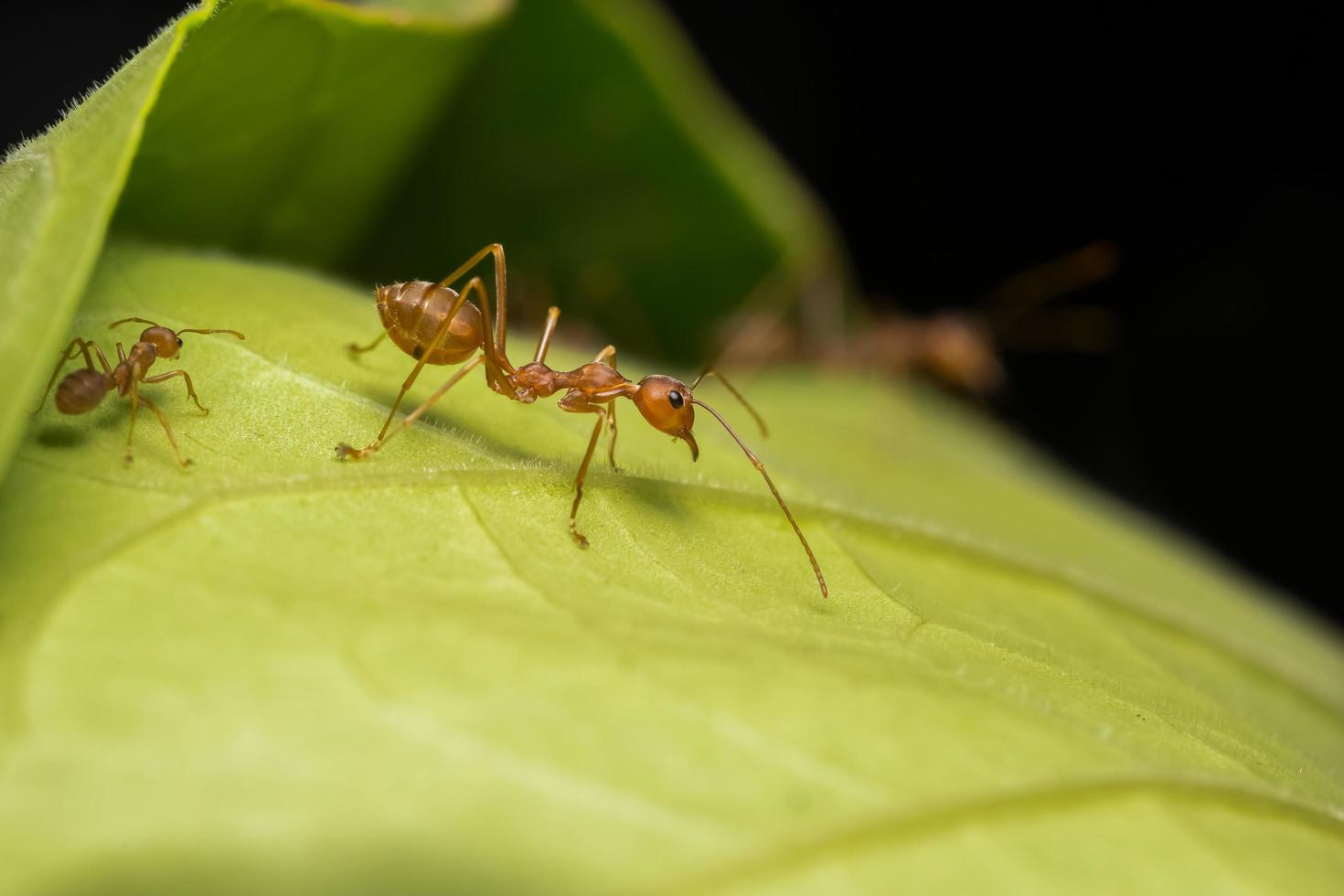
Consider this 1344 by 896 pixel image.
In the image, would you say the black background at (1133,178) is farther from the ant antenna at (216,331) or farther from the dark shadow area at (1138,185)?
the ant antenna at (216,331)

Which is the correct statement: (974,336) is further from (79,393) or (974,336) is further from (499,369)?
(79,393)

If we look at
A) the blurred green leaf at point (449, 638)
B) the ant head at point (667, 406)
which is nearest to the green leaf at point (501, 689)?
the blurred green leaf at point (449, 638)

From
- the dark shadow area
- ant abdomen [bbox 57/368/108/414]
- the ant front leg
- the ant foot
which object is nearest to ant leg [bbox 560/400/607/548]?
the ant front leg

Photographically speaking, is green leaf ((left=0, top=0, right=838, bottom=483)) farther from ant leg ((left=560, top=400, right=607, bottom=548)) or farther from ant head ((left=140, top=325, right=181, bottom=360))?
ant leg ((left=560, top=400, right=607, bottom=548))

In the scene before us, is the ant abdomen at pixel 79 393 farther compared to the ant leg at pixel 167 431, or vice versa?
the ant abdomen at pixel 79 393

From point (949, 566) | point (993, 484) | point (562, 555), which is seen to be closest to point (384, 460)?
point (562, 555)

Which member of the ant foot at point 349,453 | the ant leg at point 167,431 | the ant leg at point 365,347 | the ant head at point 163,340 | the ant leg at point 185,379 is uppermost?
the ant leg at point 365,347

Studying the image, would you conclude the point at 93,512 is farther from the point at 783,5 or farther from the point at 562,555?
the point at 783,5
